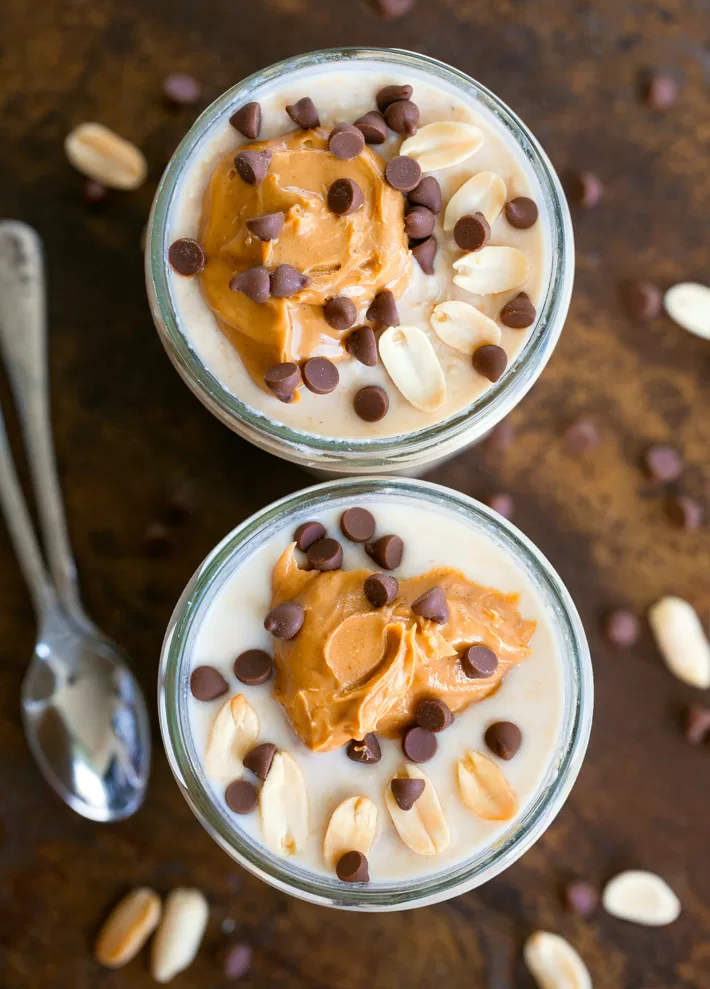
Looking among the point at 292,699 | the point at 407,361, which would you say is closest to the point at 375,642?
the point at 292,699

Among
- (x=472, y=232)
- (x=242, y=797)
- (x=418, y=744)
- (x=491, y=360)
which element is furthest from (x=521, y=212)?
(x=242, y=797)

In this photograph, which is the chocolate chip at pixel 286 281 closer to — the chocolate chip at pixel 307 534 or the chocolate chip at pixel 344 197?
the chocolate chip at pixel 344 197

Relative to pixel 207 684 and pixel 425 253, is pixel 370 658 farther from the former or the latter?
pixel 425 253

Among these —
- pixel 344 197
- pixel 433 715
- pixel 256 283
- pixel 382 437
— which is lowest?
pixel 433 715

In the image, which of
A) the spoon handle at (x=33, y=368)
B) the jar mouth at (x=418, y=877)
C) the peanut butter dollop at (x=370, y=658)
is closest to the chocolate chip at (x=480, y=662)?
the peanut butter dollop at (x=370, y=658)

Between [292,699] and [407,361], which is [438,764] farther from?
[407,361]

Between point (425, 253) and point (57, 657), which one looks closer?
point (425, 253)

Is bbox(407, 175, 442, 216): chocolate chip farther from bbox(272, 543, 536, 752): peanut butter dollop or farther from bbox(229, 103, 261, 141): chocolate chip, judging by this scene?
bbox(272, 543, 536, 752): peanut butter dollop
